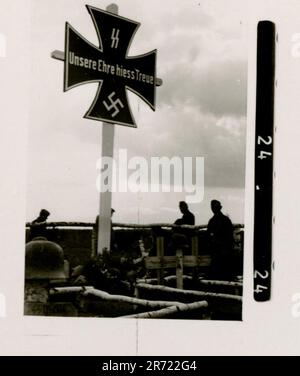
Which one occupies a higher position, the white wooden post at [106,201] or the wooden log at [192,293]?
the white wooden post at [106,201]

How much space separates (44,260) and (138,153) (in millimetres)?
546

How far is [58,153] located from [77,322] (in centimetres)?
65

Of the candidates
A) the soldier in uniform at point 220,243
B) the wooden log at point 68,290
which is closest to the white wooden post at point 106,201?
the wooden log at point 68,290

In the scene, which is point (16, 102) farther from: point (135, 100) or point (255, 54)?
point (255, 54)

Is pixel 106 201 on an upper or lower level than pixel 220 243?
upper

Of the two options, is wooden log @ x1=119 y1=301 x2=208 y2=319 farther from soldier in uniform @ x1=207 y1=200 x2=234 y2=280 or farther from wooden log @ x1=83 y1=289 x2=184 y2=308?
soldier in uniform @ x1=207 y1=200 x2=234 y2=280

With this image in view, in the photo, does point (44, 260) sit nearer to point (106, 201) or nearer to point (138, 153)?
point (106, 201)

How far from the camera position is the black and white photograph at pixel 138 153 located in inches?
82.0

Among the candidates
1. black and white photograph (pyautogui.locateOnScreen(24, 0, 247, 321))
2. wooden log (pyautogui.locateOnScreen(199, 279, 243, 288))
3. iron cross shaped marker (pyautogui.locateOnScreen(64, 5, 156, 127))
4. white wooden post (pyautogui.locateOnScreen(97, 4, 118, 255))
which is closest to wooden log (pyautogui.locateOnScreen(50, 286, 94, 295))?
black and white photograph (pyautogui.locateOnScreen(24, 0, 247, 321))

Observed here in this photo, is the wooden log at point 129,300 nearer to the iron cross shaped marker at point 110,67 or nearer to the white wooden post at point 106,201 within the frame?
the white wooden post at point 106,201

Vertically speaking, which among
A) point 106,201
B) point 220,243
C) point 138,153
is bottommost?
point 220,243

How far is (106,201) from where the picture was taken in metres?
2.10

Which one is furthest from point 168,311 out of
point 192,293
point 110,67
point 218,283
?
point 110,67

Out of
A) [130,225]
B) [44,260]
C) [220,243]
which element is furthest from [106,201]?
[220,243]
